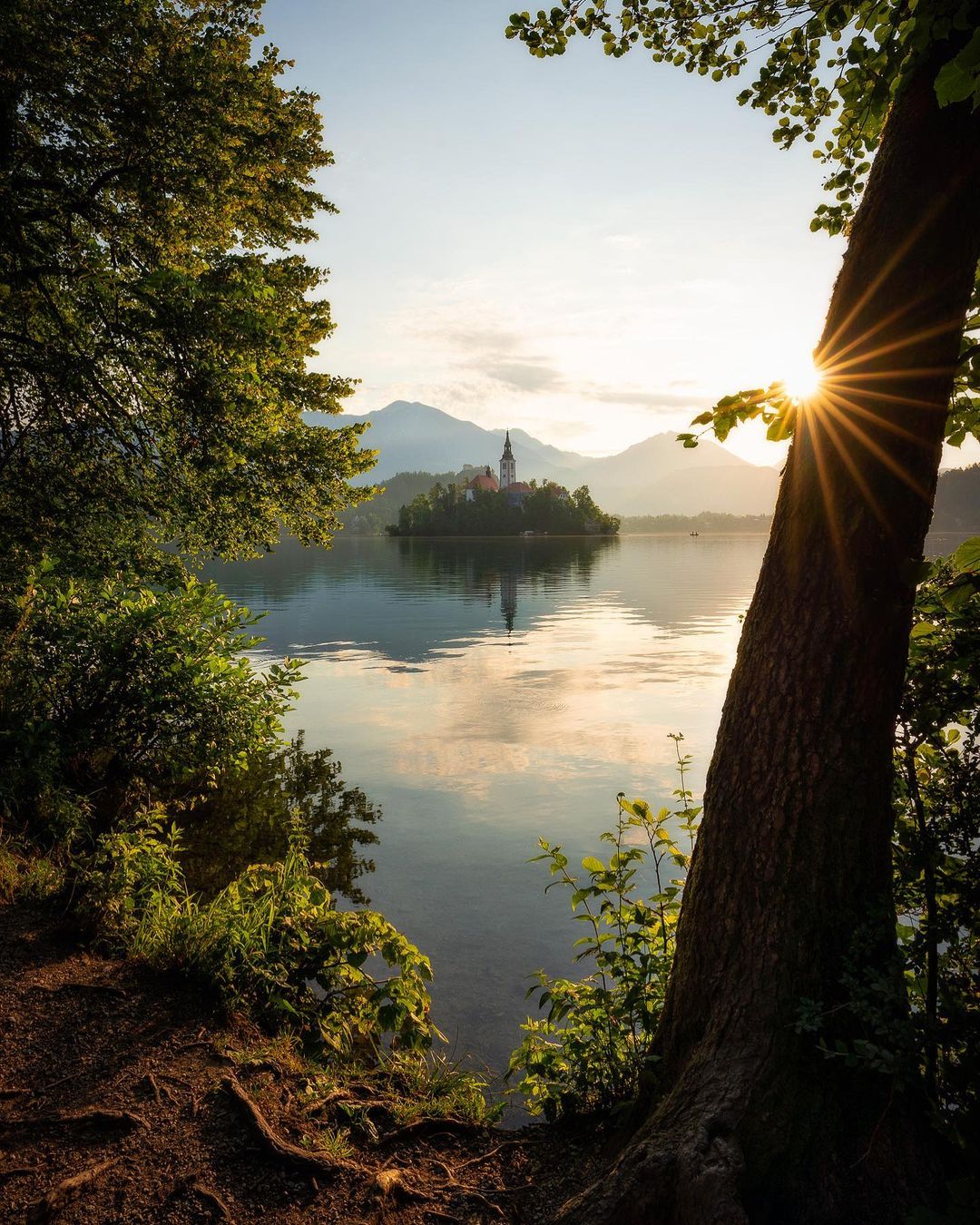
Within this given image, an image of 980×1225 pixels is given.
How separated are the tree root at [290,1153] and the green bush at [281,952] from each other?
1191 mm

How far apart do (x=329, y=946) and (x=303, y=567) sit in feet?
257

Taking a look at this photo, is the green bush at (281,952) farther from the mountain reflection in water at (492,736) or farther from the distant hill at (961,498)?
the distant hill at (961,498)

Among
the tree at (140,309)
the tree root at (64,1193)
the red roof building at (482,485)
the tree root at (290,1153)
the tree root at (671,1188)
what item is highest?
the red roof building at (482,485)

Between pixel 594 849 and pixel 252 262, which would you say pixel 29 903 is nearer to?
pixel 594 849

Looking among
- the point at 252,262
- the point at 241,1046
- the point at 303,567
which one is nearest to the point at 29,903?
the point at 241,1046

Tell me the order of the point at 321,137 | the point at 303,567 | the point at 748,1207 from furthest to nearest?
the point at 303,567 → the point at 321,137 → the point at 748,1207

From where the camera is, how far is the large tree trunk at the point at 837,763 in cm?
279

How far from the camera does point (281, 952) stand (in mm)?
5066

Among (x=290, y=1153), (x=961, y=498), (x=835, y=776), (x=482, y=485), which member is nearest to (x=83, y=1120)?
(x=290, y=1153)

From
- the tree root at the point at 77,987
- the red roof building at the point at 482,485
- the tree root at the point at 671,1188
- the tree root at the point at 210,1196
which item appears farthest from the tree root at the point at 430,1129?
the red roof building at the point at 482,485

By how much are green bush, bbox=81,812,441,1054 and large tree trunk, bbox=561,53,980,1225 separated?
2305 millimetres

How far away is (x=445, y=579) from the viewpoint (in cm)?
5738

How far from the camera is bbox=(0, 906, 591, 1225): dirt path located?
3.06 m

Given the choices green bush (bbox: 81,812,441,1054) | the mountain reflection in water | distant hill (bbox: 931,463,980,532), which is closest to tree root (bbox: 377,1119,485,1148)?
green bush (bbox: 81,812,441,1054)
